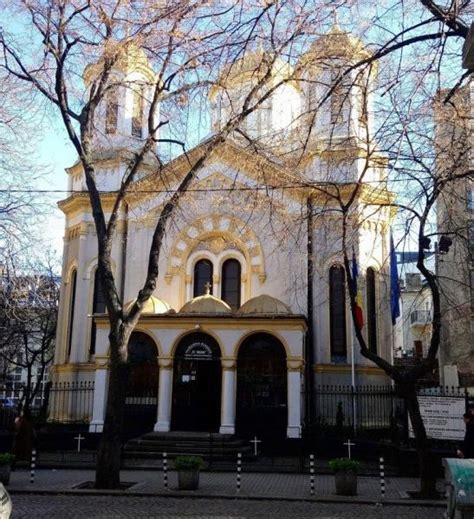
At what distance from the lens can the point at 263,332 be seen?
2367 cm

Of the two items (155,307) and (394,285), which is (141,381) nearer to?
(155,307)

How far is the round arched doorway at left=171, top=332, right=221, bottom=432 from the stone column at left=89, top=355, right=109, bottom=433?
241cm

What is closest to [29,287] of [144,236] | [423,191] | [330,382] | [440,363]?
[144,236]

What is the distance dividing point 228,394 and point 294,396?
226cm

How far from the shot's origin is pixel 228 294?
91.8ft

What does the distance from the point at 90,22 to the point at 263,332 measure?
1240 centimetres

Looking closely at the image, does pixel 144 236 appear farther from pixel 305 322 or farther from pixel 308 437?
pixel 308 437

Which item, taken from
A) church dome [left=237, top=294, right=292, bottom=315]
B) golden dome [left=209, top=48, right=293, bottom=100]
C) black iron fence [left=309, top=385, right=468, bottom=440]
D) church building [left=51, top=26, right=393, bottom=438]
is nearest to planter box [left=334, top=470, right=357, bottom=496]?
church building [left=51, top=26, right=393, bottom=438]

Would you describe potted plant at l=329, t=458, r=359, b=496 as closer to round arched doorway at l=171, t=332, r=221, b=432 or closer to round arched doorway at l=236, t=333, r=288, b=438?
round arched doorway at l=236, t=333, r=288, b=438

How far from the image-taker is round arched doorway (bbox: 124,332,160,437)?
23891 millimetres

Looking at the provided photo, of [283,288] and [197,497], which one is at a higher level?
[283,288]

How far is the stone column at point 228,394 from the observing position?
22.4m

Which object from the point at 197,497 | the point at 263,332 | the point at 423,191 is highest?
the point at 423,191

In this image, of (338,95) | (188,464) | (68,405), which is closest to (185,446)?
(188,464)
